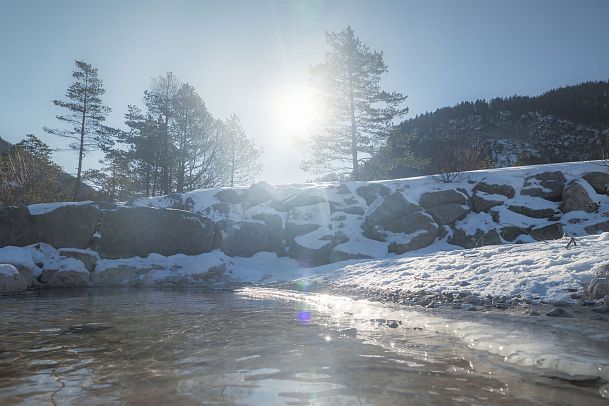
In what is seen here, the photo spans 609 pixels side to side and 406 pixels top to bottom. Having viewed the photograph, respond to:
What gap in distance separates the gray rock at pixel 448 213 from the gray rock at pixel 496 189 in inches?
66.3

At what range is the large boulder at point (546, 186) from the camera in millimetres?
16156

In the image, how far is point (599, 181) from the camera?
51.4 feet

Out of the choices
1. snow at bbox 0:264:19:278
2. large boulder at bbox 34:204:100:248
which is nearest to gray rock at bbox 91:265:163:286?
large boulder at bbox 34:204:100:248

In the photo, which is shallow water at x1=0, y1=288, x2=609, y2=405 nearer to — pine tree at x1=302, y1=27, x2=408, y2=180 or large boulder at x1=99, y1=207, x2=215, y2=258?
large boulder at x1=99, y1=207, x2=215, y2=258

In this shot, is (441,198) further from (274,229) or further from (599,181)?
(274,229)

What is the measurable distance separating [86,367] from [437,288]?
696 centimetres

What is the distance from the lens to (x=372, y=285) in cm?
977

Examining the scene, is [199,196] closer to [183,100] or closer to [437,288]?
[183,100]

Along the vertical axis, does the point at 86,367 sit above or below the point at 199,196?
below

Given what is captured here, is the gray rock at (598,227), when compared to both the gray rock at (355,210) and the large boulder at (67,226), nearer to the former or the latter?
the gray rock at (355,210)

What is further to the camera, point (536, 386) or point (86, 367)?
point (86, 367)

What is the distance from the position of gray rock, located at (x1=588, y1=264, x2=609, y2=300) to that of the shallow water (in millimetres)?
2834

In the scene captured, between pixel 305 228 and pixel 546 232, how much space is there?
1016 cm

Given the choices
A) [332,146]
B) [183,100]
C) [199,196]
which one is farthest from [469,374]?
[183,100]
